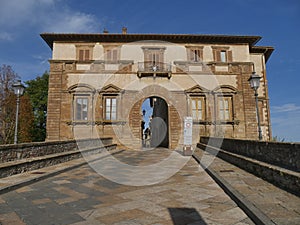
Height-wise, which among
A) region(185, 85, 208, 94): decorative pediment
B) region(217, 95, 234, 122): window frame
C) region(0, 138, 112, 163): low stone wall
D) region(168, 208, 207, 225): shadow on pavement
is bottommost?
region(168, 208, 207, 225): shadow on pavement

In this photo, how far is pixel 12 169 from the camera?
21.2 ft

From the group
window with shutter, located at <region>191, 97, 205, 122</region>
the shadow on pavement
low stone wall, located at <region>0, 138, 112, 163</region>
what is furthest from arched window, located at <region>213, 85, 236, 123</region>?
the shadow on pavement

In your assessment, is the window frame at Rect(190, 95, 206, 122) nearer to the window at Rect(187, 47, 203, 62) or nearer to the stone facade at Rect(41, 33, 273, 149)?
the stone facade at Rect(41, 33, 273, 149)

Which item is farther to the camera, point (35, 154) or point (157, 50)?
point (157, 50)

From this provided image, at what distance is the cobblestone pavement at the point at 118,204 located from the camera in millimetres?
3436

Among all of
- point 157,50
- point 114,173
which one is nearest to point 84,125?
point 157,50

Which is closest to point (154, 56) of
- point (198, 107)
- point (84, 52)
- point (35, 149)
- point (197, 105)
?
point (197, 105)

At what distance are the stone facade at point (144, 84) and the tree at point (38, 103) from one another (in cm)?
1367

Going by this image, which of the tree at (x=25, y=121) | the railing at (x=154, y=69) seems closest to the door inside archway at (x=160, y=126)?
the railing at (x=154, y=69)

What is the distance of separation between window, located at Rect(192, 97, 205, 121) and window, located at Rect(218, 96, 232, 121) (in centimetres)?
145

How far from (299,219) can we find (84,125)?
1640 cm

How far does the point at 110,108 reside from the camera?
18188 millimetres

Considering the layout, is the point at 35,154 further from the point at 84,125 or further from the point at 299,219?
the point at 84,125

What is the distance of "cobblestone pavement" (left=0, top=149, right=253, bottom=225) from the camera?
11.3 feet
